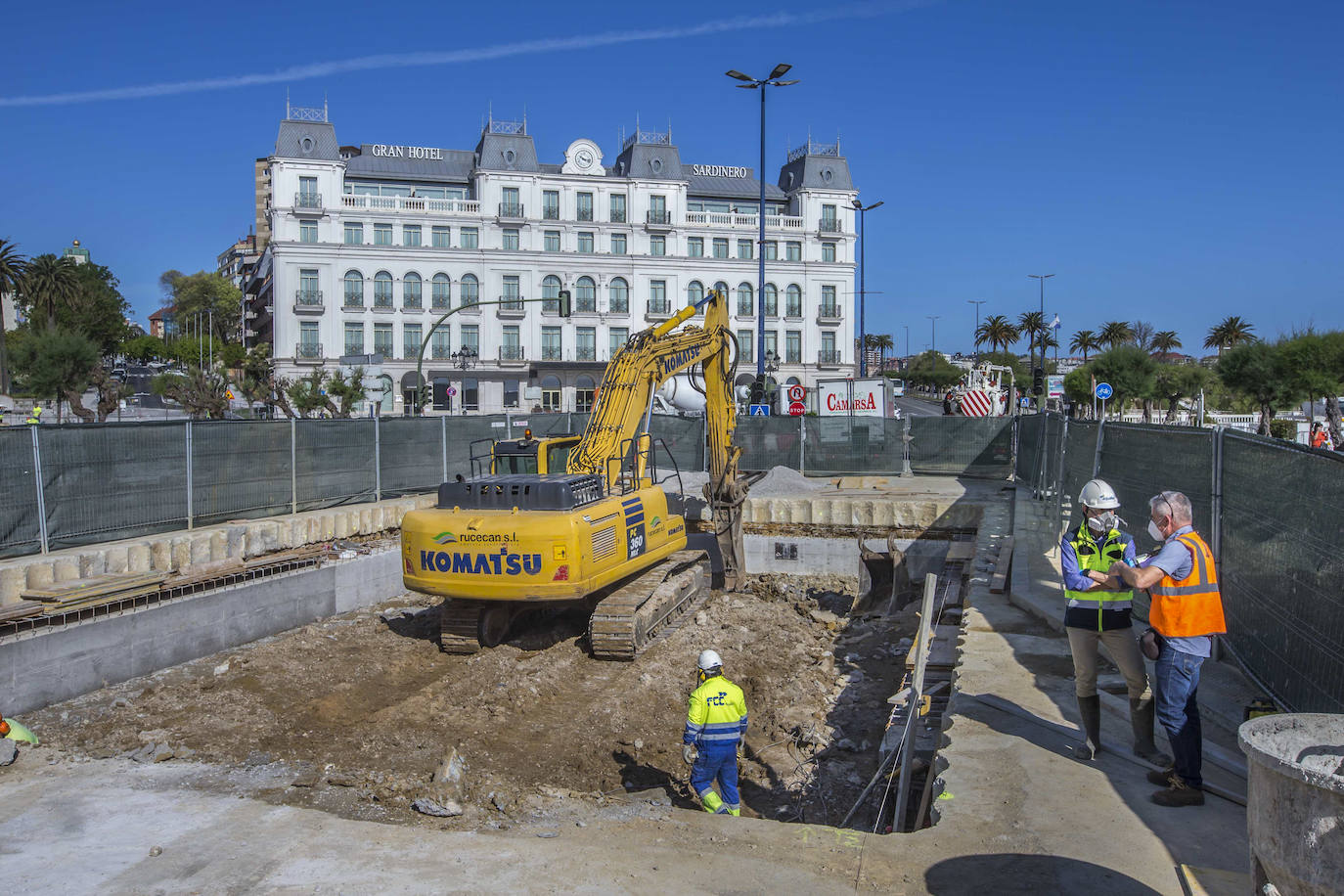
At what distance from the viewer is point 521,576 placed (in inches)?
465

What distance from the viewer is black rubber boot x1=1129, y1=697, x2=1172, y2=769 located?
6621mm

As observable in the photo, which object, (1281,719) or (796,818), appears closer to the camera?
(1281,719)

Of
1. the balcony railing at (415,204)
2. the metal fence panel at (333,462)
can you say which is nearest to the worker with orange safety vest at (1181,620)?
the metal fence panel at (333,462)

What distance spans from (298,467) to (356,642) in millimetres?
5090

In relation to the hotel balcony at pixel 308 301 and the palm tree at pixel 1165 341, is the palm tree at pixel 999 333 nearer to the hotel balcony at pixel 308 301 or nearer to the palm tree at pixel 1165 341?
the palm tree at pixel 1165 341

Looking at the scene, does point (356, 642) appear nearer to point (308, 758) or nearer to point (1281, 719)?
point (308, 758)

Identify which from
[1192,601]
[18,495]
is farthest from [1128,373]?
[18,495]

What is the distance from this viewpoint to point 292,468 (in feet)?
57.1

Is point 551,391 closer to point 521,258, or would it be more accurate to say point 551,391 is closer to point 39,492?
point 521,258

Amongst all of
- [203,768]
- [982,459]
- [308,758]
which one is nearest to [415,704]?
[308,758]

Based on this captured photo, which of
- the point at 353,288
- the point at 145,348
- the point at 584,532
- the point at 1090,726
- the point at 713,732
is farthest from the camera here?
the point at 145,348

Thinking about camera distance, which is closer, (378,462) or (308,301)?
(378,462)

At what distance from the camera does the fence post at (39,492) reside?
41.7 feet

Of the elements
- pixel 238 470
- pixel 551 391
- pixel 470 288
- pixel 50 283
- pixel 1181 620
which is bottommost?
pixel 1181 620
